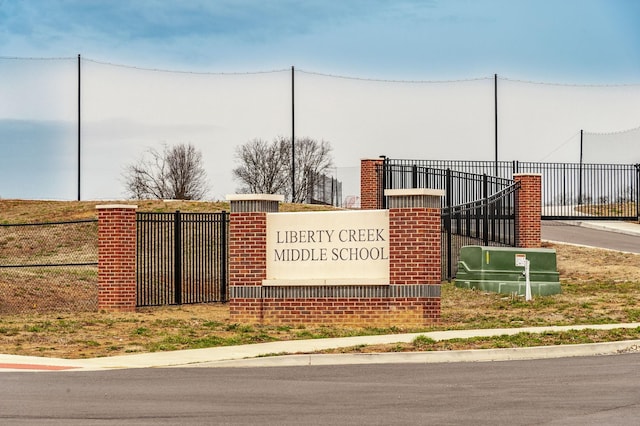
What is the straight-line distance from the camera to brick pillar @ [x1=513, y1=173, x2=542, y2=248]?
114ft

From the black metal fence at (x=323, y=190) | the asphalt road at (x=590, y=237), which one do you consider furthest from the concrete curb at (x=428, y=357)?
the black metal fence at (x=323, y=190)

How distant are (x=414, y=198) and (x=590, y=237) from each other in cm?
2119

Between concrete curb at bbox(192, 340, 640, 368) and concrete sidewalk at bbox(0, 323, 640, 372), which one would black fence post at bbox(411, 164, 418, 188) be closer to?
concrete sidewalk at bbox(0, 323, 640, 372)

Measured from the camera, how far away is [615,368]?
1454 centimetres

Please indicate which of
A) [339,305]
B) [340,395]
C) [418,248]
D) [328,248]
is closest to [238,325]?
[339,305]

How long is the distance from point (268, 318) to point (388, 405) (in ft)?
32.3

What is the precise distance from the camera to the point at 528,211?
34.8 metres

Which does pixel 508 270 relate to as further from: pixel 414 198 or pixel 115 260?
pixel 115 260

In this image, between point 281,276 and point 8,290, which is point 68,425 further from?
point 8,290

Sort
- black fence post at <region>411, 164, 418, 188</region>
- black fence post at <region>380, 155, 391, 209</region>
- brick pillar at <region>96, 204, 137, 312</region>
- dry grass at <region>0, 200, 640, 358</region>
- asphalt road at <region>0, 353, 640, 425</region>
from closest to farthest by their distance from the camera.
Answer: asphalt road at <region>0, 353, 640, 425</region>, dry grass at <region>0, 200, 640, 358</region>, brick pillar at <region>96, 204, 137, 312</region>, black fence post at <region>411, 164, 418, 188</region>, black fence post at <region>380, 155, 391, 209</region>

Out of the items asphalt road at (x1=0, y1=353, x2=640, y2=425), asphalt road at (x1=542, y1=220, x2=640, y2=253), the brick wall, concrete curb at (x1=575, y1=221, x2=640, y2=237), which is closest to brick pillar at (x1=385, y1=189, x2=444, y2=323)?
the brick wall

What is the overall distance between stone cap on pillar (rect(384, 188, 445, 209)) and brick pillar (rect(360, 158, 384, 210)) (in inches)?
725

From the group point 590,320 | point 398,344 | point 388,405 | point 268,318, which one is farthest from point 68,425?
point 590,320

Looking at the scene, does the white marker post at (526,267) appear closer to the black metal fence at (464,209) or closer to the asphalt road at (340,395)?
the black metal fence at (464,209)
